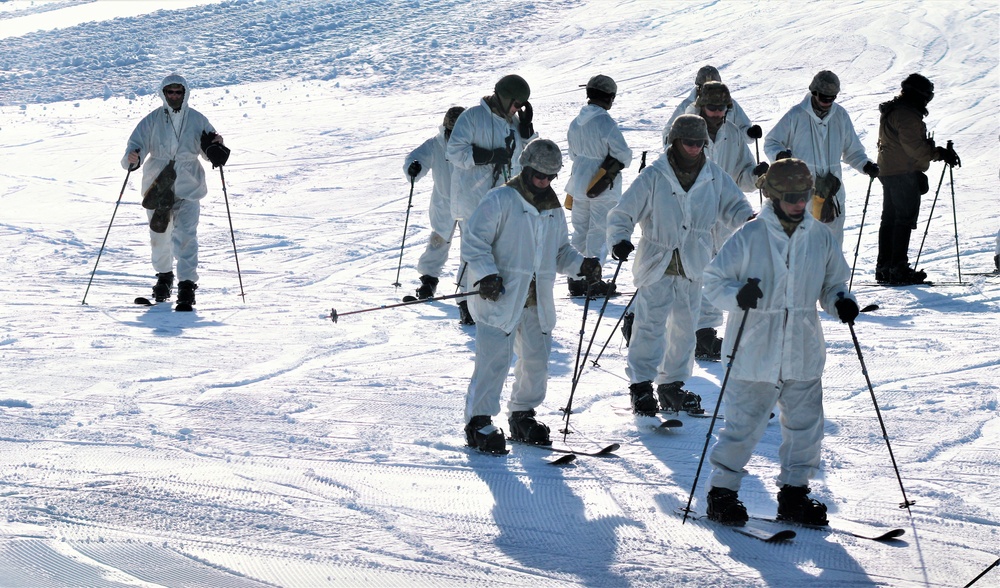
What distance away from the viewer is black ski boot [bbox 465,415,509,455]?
269 inches

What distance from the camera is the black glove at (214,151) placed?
418 inches

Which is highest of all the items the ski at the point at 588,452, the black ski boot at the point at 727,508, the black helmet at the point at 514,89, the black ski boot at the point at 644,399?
the black helmet at the point at 514,89

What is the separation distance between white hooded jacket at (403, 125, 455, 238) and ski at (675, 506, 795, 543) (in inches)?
225

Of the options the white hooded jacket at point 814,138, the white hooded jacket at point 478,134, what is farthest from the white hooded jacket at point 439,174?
the white hooded jacket at point 814,138

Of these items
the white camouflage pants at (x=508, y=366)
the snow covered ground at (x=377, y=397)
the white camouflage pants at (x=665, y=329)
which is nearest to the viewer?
the snow covered ground at (x=377, y=397)

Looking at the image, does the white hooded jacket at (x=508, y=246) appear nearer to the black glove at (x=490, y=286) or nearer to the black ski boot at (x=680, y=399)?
the black glove at (x=490, y=286)

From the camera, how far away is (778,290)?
5602 mm

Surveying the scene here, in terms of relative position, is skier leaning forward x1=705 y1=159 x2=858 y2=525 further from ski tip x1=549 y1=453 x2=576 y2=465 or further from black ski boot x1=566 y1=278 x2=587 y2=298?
black ski boot x1=566 y1=278 x2=587 y2=298

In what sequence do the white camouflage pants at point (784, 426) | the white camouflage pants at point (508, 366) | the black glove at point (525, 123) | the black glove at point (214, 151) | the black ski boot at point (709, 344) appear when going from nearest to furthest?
1. the white camouflage pants at point (784, 426)
2. the white camouflage pants at point (508, 366)
3. the black ski boot at point (709, 344)
4. the black glove at point (525, 123)
5. the black glove at point (214, 151)

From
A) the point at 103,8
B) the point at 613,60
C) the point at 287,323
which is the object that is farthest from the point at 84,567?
the point at 103,8

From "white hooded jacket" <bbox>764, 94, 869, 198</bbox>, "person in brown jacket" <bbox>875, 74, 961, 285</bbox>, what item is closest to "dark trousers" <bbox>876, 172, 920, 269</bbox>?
"person in brown jacket" <bbox>875, 74, 961, 285</bbox>

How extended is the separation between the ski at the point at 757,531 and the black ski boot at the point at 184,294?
20.7 feet

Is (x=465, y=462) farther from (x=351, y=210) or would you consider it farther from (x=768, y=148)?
(x=351, y=210)

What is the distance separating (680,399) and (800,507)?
202 cm
